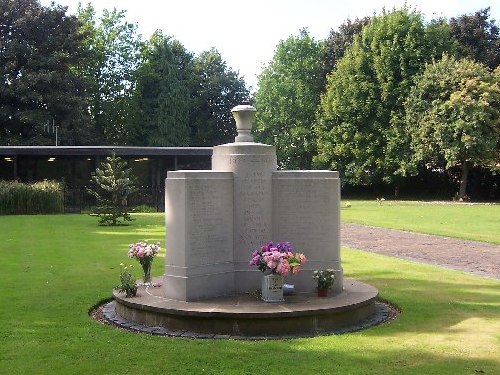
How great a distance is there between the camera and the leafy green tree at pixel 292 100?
49.7m

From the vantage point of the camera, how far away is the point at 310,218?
8.74 m

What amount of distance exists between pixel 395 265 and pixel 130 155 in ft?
73.1

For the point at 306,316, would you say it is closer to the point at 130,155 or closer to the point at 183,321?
the point at 183,321

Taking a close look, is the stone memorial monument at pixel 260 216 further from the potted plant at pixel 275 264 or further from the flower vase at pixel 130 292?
the potted plant at pixel 275 264

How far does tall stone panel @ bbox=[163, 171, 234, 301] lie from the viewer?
8.04 metres

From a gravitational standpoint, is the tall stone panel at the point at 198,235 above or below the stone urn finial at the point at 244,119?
below

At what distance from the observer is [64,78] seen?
43438mm

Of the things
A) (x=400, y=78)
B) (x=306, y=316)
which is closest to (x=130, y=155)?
(x=400, y=78)

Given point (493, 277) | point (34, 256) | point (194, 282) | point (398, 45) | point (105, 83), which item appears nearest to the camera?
point (194, 282)

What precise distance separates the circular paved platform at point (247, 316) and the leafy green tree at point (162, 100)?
44.5 meters

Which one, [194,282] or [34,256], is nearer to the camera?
[194,282]

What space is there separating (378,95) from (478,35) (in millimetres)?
9581

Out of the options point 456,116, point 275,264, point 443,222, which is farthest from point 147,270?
point 456,116

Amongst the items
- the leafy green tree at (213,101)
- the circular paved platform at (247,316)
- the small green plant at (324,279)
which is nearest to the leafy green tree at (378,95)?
the leafy green tree at (213,101)
